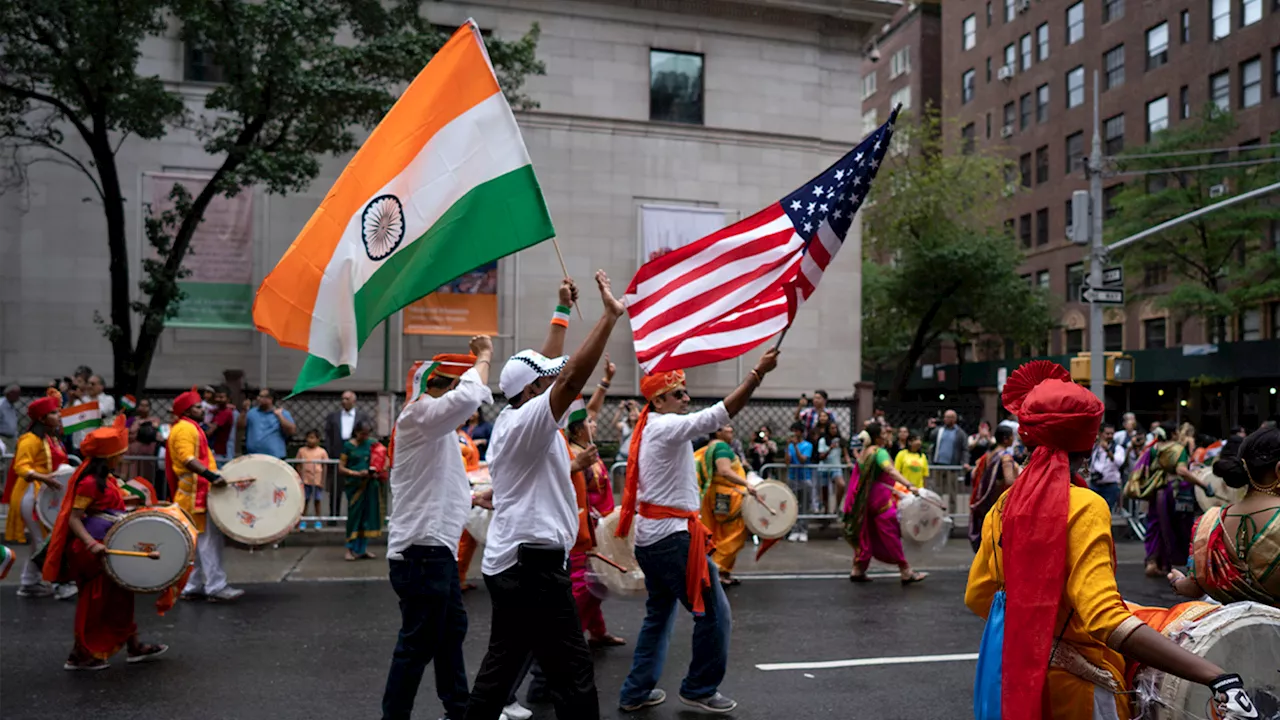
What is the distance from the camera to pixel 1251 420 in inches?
1454

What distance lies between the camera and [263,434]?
14688 mm

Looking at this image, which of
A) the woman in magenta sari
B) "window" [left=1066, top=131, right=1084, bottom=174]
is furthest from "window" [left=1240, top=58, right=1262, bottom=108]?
the woman in magenta sari

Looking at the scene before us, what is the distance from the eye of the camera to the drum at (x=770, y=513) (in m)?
11.3

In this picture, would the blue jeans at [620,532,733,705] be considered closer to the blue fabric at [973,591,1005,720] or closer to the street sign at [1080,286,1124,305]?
the blue fabric at [973,591,1005,720]

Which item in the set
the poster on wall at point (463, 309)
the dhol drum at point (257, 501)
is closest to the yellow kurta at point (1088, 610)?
the dhol drum at point (257, 501)

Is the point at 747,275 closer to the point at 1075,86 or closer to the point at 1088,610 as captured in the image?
the point at 1088,610

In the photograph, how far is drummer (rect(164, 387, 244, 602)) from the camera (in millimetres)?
9617

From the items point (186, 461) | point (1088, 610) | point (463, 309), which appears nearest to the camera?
point (1088, 610)

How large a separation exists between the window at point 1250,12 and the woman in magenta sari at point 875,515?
31050mm

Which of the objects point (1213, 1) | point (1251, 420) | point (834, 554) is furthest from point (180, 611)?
point (1213, 1)

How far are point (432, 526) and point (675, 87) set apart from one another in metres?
20.6

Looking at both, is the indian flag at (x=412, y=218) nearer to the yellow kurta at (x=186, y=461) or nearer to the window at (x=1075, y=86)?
the yellow kurta at (x=186, y=461)

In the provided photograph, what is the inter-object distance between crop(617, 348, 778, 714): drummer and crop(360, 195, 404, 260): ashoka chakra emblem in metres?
1.81

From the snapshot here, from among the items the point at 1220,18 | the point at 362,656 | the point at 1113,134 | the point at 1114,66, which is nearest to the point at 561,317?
the point at 362,656
